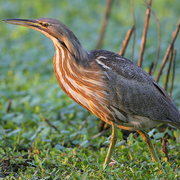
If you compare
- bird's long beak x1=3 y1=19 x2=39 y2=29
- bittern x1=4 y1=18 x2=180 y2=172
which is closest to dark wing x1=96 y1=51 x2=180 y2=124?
bittern x1=4 y1=18 x2=180 y2=172

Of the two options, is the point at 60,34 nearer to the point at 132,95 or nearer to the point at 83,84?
the point at 83,84

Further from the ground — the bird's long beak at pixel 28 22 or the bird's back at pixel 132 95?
the bird's long beak at pixel 28 22

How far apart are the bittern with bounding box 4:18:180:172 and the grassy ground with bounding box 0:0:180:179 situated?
1.03 ft

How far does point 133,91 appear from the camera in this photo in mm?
2396

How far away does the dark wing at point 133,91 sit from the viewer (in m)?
2.34

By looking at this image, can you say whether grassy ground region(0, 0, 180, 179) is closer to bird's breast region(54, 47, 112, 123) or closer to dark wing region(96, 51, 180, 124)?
dark wing region(96, 51, 180, 124)

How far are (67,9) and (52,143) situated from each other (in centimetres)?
504

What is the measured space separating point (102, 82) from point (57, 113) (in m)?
1.53

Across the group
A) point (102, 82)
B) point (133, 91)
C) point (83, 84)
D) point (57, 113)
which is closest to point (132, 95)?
point (133, 91)

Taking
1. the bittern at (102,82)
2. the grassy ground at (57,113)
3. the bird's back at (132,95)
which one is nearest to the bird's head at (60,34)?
the bittern at (102,82)

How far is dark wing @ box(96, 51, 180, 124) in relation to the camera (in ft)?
7.68

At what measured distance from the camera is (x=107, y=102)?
231 centimetres

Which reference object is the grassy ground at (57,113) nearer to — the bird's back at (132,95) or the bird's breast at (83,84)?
the bird's back at (132,95)

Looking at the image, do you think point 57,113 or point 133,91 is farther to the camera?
point 57,113
